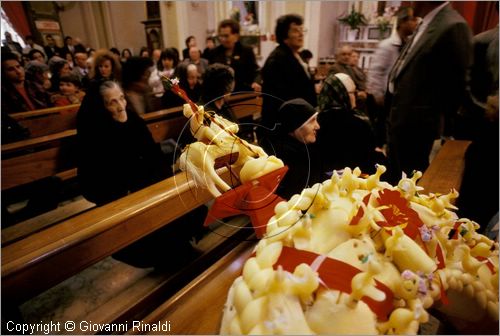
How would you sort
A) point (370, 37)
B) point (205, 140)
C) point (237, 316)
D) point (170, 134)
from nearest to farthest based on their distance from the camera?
point (237, 316) < point (205, 140) < point (170, 134) < point (370, 37)

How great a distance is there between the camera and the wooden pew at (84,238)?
0.88 meters

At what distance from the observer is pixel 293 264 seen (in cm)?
54

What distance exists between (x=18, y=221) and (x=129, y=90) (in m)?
1.63

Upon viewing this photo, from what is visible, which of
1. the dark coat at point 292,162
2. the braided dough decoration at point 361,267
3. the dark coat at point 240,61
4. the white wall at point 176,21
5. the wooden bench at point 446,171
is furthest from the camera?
the white wall at point 176,21

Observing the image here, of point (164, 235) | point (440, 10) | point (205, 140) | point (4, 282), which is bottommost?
point (164, 235)

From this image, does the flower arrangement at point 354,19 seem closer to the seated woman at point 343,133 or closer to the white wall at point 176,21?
the white wall at point 176,21

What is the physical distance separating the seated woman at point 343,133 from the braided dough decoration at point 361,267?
319mm

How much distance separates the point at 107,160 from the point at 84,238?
1052 millimetres

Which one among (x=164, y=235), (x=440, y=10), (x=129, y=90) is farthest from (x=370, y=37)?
(x=164, y=235)

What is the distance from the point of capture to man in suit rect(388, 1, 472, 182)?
6.40 ft

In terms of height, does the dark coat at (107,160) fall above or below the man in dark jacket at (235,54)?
below

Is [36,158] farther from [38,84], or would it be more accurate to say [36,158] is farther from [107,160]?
[38,84]

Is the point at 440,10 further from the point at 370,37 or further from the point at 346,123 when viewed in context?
the point at 370,37

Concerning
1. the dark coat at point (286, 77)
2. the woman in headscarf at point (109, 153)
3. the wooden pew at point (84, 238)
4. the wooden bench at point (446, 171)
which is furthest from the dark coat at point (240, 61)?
Answer: the wooden pew at point (84, 238)
